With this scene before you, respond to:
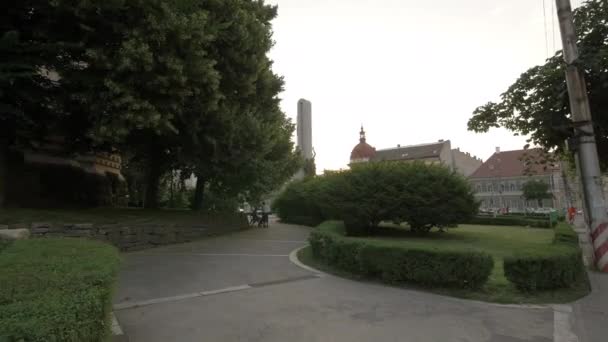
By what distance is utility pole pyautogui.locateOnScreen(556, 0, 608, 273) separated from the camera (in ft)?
29.7

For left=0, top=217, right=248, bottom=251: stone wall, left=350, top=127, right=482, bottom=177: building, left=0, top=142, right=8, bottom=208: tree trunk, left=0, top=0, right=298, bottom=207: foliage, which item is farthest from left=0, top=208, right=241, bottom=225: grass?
left=350, top=127, right=482, bottom=177: building

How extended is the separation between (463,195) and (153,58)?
536 inches

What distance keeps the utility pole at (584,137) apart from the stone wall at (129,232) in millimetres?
14310

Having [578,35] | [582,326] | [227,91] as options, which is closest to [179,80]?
[227,91]

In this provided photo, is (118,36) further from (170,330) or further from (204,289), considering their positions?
(170,330)

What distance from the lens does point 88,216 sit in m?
13.1

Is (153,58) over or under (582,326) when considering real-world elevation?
over

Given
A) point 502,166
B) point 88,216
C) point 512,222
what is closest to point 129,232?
point 88,216

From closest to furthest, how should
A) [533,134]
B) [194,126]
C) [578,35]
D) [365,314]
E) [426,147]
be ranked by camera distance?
[365,314]
[578,35]
[533,134]
[194,126]
[426,147]

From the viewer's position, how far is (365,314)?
571 cm

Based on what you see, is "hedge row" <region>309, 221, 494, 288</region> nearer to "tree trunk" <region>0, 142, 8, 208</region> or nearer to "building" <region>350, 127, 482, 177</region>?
"tree trunk" <region>0, 142, 8, 208</region>

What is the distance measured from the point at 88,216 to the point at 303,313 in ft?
35.2

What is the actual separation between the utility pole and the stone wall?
563 inches

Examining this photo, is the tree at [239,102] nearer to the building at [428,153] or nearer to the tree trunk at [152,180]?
the tree trunk at [152,180]
